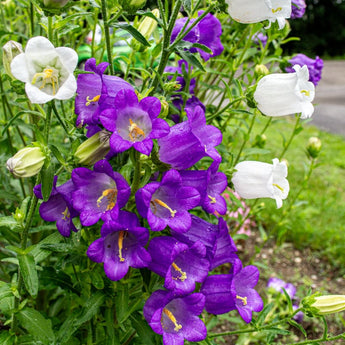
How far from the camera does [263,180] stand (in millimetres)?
1540

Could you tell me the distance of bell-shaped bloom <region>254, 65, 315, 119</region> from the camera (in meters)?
1.44

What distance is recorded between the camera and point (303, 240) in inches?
176

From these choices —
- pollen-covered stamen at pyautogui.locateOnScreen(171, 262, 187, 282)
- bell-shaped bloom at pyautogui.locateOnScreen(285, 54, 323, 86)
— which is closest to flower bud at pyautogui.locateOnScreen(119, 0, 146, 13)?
pollen-covered stamen at pyautogui.locateOnScreen(171, 262, 187, 282)

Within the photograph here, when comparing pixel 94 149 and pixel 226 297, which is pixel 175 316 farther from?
pixel 94 149

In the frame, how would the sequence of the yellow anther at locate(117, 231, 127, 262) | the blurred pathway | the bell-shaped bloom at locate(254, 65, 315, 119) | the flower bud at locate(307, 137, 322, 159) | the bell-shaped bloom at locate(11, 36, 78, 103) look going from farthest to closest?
1. the blurred pathway
2. the flower bud at locate(307, 137, 322, 159)
3. the bell-shaped bloom at locate(254, 65, 315, 119)
4. the yellow anther at locate(117, 231, 127, 262)
5. the bell-shaped bloom at locate(11, 36, 78, 103)

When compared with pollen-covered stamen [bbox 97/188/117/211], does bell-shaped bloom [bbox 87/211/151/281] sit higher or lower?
lower

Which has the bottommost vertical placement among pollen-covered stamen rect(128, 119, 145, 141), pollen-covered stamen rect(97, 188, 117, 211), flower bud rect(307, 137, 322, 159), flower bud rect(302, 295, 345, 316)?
flower bud rect(307, 137, 322, 159)

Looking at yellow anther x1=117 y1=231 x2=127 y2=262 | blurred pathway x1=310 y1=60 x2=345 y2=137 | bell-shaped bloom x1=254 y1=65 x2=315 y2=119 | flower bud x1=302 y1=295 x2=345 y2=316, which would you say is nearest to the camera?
yellow anther x1=117 y1=231 x2=127 y2=262

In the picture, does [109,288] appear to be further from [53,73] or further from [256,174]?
[53,73]

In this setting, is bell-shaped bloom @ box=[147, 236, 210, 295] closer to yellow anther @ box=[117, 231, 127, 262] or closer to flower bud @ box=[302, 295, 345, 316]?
yellow anther @ box=[117, 231, 127, 262]

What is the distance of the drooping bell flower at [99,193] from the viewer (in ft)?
4.21

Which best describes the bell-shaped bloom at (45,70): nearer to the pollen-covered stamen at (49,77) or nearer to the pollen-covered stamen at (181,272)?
the pollen-covered stamen at (49,77)

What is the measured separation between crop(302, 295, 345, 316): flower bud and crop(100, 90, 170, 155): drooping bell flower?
2.93 ft

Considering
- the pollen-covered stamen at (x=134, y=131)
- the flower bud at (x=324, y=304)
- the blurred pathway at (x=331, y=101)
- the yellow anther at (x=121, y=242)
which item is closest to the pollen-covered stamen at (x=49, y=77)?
the pollen-covered stamen at (x=134, y=131)
